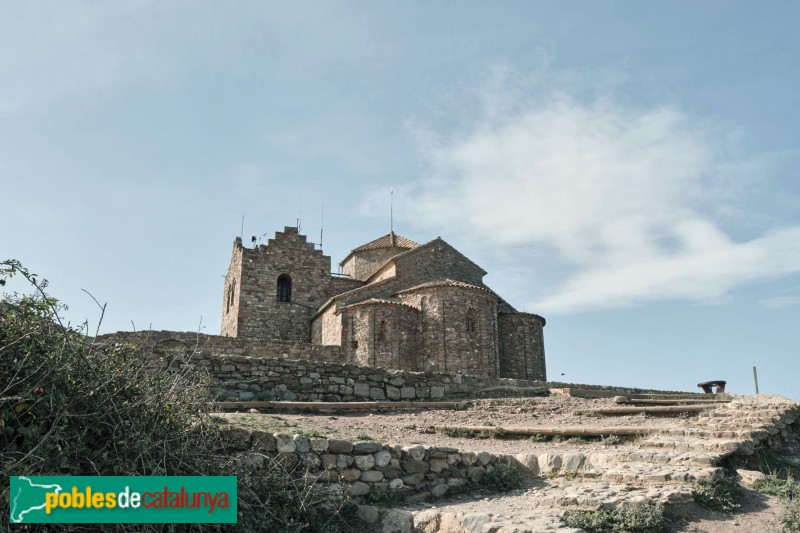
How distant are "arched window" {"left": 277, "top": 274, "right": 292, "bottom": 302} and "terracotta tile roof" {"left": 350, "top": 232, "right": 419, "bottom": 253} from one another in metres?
5.30

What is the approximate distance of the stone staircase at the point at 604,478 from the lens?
22.5ft

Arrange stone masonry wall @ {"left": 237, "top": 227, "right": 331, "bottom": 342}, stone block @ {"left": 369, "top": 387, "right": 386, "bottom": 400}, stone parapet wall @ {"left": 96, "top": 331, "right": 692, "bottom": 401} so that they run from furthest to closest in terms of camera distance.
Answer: stone masonry wall @ {"left": 237, "top": 227, "right": 331, "bottom": 342} < stone block @ {"left": 369, "top": 387, "right": 386, "bottom": 400} < stone parapet wall @ {"left": 96, "top": 331, "right": 692, "bottom": 401}

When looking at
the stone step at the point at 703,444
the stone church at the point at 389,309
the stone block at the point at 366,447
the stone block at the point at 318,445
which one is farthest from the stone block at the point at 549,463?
the stone church at the point at 389,309

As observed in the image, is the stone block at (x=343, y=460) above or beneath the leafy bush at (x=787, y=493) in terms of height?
above

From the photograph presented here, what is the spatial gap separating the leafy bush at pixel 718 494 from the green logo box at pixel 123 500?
525 cm

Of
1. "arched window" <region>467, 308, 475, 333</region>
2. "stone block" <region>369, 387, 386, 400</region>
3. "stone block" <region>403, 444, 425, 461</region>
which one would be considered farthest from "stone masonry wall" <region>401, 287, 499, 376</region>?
"stone block" <region>403, 444, 425, 461</region>

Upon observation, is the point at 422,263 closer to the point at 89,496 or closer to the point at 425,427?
the point at 425,427

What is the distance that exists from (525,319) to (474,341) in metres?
3.67

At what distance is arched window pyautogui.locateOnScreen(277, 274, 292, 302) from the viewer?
29.5m

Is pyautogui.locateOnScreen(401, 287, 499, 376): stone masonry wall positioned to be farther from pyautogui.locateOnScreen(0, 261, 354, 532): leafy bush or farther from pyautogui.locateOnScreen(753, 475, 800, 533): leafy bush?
pyautogui.locateOnScreen(0, 261, 354, 532): leafy bush

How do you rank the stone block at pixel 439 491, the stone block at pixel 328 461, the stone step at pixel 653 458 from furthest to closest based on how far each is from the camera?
the stone step at pixel 653 458 → the stone block at pixel 439 491 → the stone block at pixel 328 461

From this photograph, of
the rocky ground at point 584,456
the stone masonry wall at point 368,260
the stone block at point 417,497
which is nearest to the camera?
the rocky ground at point 584,456

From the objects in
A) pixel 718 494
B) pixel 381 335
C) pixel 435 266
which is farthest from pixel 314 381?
pixel 435 266

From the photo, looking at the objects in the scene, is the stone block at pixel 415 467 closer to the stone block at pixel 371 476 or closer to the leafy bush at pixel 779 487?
the stone block at pixel 371 476
